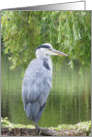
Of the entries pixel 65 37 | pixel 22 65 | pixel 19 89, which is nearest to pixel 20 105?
pixel 19 89

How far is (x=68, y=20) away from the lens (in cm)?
657

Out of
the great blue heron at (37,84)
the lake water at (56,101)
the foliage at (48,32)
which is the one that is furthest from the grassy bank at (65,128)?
the foliage at (48,32)

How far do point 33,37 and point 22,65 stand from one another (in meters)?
0.80

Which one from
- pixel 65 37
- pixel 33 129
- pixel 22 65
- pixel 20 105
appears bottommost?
pixel 33 129

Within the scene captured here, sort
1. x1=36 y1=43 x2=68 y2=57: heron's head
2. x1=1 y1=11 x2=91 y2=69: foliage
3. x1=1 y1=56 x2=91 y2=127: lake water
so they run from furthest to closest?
x1=1 y1=11 x2=91 y2=69: foliage → x1=1 y1=56 x2=91 y2=127: lake water → x1=36 y1=43 x2=68 y2=57: heron's head

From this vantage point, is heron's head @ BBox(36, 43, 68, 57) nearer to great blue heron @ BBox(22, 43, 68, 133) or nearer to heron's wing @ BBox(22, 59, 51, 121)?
great blue heron @ BBox(22, 43, 68, 133)

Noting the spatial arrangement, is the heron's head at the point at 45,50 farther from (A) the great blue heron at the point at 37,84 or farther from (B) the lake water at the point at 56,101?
(B) the lake water at the point at 56,101

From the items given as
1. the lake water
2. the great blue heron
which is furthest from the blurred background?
the great blue heron

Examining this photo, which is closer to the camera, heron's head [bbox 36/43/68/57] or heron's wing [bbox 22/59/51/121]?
heron's wing [bbox 22/59/51/121]

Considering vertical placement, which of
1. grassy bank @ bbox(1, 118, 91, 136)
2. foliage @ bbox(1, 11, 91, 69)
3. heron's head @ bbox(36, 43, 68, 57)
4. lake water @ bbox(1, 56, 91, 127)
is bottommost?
grassy bank @ bbox(1, 118, 91, 136)

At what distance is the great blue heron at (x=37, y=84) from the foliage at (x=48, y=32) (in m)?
0.66

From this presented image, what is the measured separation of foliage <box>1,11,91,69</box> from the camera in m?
6.34

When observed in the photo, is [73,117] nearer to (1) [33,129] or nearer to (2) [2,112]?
(1) [33,129]

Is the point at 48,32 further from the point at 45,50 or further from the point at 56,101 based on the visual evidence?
the point at 56,101
